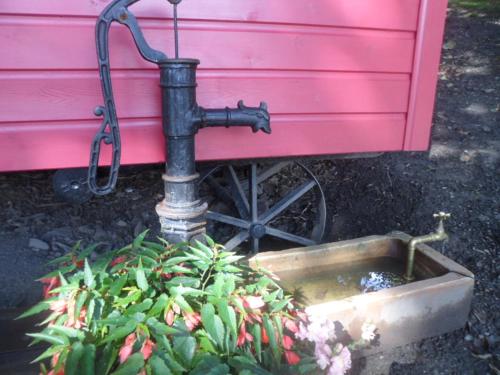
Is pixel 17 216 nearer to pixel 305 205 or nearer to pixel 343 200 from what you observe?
pixel 305 205

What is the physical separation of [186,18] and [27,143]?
35.4 inches

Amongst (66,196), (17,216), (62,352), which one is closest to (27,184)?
(17,216)

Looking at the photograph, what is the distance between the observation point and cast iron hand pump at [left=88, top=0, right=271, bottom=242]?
5.59 feet

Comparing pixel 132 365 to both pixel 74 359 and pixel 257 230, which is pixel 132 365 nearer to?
pixel 74 359

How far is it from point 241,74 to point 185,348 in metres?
1.40

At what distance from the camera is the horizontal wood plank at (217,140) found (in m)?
1.91

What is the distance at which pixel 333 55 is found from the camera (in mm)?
2225

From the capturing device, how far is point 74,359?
1.04 m

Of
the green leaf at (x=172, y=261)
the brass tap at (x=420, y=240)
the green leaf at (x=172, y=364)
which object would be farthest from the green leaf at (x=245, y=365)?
the brass tap at (x=420, y=240)


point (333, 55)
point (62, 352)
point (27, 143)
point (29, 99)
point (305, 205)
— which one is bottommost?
point (305, 205)

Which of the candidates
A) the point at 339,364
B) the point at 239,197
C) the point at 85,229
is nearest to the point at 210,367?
the point at 339,364

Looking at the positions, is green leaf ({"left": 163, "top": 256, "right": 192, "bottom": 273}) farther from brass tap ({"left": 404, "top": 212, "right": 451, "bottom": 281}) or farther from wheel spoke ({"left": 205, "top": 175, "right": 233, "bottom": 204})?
wheel spoke ({"left": 205, "top": 175, "right": 233, "bottom": 204})

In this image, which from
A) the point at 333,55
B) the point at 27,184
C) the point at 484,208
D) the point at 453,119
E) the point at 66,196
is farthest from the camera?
the point at 453,119

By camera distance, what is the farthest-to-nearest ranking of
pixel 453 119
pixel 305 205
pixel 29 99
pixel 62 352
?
pixel 453 119 < pixel 305 205 < pixel 29 99 < pixel 62 352
